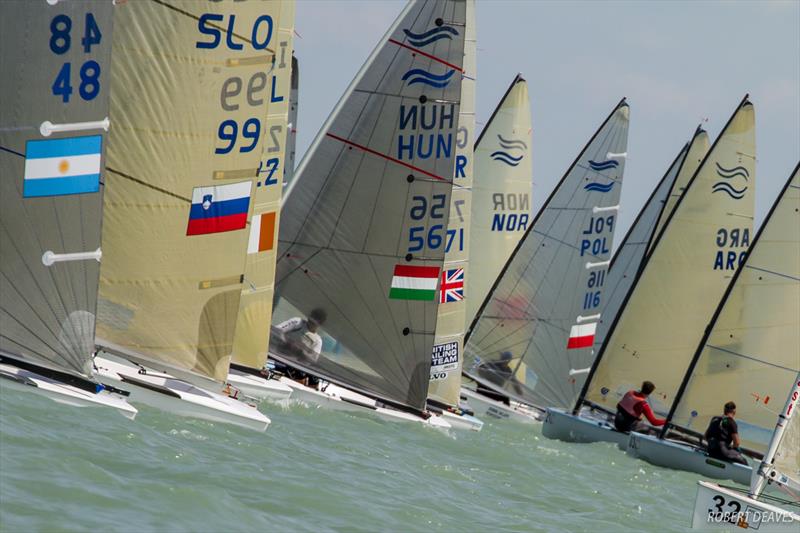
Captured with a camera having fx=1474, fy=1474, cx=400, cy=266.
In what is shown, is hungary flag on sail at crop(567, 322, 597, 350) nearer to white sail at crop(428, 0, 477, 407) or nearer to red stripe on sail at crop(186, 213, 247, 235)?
white sail at crop(428, 0, 477, 407)

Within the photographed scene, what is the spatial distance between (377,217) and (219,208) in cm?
483

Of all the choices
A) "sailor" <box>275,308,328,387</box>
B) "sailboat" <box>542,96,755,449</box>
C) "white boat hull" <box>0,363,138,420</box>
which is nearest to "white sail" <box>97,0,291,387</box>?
"white boat hull" <box>0,363,138,420</box>

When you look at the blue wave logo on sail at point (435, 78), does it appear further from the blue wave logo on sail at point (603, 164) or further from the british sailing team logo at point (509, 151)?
the british sailing team logo at point (509, 151)

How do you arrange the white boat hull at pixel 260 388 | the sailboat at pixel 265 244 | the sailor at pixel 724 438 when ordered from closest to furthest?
the white boat hull at pixel 260 388 < the sailboat at pixel 265 244 < the sailor at pixel 724 438

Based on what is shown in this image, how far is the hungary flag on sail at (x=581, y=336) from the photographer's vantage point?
29.2 metres

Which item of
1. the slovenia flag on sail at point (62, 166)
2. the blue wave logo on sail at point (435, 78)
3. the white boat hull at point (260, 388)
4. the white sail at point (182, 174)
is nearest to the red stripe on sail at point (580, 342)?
the blue wave logo on sail at point (435, 78)

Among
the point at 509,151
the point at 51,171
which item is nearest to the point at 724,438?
the point at 509,151

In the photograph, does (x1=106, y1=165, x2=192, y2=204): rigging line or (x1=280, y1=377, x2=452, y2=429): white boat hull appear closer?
(x1=106, y1=165, x2=192, y2=204): rigging line

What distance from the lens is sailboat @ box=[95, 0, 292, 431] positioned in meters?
15.1

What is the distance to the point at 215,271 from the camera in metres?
16.0

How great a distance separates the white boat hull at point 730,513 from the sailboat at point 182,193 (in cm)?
442

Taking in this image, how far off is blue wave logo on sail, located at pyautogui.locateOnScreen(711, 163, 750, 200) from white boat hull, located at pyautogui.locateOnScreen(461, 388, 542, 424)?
5.41m

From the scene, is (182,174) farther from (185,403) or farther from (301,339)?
(301,339)

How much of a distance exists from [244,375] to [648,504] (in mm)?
5298
